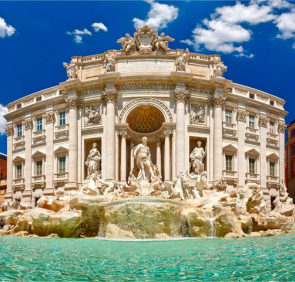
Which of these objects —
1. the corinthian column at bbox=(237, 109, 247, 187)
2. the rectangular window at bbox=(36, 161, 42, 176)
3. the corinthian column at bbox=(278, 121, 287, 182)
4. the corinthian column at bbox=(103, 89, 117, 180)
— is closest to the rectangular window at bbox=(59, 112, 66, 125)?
the rectangular window at bbox=(36, 161, 42, 176)

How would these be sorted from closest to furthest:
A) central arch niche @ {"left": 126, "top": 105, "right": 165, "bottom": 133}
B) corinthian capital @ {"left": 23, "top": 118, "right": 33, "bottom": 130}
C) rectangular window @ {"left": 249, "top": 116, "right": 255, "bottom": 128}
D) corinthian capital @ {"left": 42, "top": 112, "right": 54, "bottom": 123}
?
central arch niche @ {"left": 126, "top": 105, "right": 165, "bottom": 133} → corinthian capital @ {"left": 42, "top": 112, "right": 54, "bottom": 123} → rectangular window @ {"left": 249, "top": 116, "right": 255, "bottom": 128} → corinthian capital @ {"left": 23, "top": 118, "right": 33, "bottom": 130}

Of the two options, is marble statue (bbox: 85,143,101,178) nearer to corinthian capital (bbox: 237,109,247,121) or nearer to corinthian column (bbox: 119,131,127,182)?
corinthian column (bbox: 119,131,127,182)

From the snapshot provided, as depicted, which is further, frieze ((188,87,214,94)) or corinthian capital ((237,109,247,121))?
corinthian capital ((237,109,247,121))

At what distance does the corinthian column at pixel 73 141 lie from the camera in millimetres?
32188

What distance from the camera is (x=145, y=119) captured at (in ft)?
113

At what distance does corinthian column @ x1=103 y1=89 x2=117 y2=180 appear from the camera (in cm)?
3120

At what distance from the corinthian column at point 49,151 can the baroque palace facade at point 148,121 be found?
0.31ft

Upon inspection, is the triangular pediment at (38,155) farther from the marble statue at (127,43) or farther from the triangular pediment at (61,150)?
the marble statue at (127,43)

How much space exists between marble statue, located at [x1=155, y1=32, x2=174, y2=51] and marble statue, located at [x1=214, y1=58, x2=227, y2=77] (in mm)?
4629

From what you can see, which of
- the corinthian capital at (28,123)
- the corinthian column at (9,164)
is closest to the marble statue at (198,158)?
the corinthian capital at (28,123)

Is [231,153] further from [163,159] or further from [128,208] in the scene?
[128,208]

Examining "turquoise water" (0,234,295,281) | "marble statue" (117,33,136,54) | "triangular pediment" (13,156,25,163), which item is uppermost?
"marble statue" (117,33,136,54)

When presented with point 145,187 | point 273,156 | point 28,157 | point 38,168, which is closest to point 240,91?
point 273,156

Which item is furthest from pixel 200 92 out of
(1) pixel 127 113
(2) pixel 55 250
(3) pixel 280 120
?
(2) pixel 55 250
